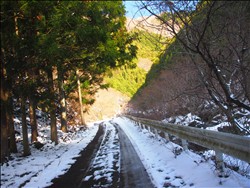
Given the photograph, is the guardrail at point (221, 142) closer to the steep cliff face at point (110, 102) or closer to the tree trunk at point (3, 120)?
the tree trunk at point (3, 120)

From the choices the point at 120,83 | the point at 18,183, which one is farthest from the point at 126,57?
the point at 120,83

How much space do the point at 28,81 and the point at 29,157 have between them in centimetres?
312

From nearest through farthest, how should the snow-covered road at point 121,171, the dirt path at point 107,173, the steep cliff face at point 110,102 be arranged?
1. the snow-covered road at point 121,171
2. the dirt path at point 107,173
3. the steep cliff face at point 110,102

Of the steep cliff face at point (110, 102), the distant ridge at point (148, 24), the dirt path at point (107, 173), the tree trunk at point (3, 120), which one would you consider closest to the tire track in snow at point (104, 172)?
the dirt path at point (107, 173)

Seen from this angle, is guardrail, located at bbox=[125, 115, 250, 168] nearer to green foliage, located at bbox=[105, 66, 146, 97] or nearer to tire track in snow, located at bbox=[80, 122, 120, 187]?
tire track in snow, located at bbox=[80, 122, 120, 187]

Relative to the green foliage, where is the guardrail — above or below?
below

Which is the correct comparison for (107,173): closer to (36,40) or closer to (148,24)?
(148,24)

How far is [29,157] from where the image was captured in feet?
42.5

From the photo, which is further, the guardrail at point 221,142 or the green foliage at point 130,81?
the green foliage at point 130,81

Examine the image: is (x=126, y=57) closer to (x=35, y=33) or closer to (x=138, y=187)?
(x=35, y=33)

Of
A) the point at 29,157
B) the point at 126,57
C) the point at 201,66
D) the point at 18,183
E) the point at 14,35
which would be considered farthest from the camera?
the point at 126,57

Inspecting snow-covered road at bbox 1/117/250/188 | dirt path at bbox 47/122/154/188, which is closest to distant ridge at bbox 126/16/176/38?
snow-covered road at bbox 1/117/250/188

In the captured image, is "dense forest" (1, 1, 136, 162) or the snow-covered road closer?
the snow-covered road

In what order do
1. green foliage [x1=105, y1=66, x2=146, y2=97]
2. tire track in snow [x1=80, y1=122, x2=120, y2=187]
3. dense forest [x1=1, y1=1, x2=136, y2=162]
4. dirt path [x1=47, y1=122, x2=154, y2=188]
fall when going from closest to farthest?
dirt path [x1=47, y1=122, x2=154, y2=188] → tire track in snow [x1=80, y1=122, x2=120, y2=187] → dense forest [x1=1, y1=1, x2=136, y2=162] → green foliage [x1=105, y1=66, x2=146, y2=97]
